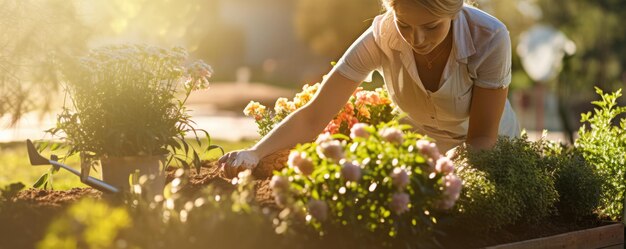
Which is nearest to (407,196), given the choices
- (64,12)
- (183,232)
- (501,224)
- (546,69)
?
(183,232)

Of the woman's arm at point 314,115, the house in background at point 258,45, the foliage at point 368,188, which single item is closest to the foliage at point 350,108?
the woman's arm at point 314,115

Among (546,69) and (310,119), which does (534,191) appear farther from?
(546,69)

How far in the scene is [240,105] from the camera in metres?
17.6

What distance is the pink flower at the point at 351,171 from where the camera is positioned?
2611mm

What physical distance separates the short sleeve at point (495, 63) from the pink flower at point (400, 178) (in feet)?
3.36

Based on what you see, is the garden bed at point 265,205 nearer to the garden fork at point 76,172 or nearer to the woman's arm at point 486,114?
the garden fork at point 76,172

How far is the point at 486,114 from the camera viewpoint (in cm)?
358

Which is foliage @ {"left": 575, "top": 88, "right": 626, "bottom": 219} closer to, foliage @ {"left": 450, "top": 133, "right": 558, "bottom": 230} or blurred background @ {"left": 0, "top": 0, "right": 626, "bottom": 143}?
foliage @ {"left": 450, "top": 133, "right": 558, "bottom": 230}

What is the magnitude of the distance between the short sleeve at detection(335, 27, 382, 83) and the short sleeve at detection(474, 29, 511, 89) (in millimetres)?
449

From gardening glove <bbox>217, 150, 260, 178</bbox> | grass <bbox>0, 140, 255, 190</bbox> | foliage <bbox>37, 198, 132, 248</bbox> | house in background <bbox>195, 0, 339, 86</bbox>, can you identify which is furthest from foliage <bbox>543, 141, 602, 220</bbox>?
house in background <bbox>195, 0, 339, 86</bbox>

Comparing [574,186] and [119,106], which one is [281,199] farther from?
[574,186]

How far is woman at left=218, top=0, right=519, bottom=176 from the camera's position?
11.5 ft

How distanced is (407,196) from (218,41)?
97.9 feet

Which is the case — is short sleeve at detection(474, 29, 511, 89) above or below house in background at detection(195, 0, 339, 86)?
below
